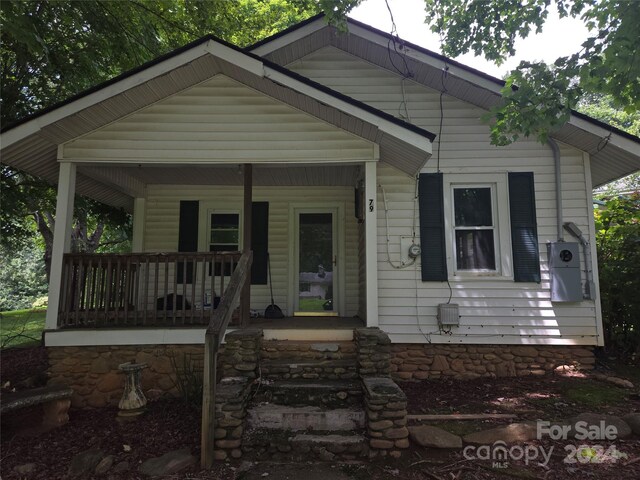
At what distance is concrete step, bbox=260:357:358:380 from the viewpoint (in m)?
4.62

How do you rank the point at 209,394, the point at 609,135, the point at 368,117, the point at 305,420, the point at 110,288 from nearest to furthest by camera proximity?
1. the point at 209,394
2. the point at 305,420
3. the point at 368,117
4. the point at 110,288
5. the point at 609,135

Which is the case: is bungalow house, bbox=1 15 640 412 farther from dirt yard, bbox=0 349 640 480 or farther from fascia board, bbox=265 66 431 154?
dirt yard, bbox=0 349 640 480

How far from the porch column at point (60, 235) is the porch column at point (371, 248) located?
405 cm

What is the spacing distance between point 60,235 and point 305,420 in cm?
405

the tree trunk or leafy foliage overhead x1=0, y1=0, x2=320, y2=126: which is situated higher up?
leafy foliage overhead x1=0, y1=0, x2=320, y2=126


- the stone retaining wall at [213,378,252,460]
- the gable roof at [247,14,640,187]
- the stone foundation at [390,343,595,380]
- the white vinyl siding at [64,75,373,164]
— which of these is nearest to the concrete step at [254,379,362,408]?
the stone retaining wall at [213,378,252,460]

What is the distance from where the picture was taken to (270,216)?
24.6ft

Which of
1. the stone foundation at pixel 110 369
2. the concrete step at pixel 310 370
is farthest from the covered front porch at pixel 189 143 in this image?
the concrete step at pixel 310 370

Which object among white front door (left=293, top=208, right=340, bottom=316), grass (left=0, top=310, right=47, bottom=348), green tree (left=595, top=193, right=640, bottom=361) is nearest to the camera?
green tree (left=595, top=193, right=640, bottom=361)

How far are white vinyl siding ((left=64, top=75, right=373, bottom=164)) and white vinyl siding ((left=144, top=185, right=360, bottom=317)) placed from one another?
2090mm

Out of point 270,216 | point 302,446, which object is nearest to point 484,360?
point 302,446

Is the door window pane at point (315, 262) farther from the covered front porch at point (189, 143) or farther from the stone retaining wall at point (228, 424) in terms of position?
the stone retaining wall at point (228, 424)

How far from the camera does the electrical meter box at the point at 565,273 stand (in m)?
5.84

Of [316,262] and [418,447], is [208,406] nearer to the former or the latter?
[418,447]
